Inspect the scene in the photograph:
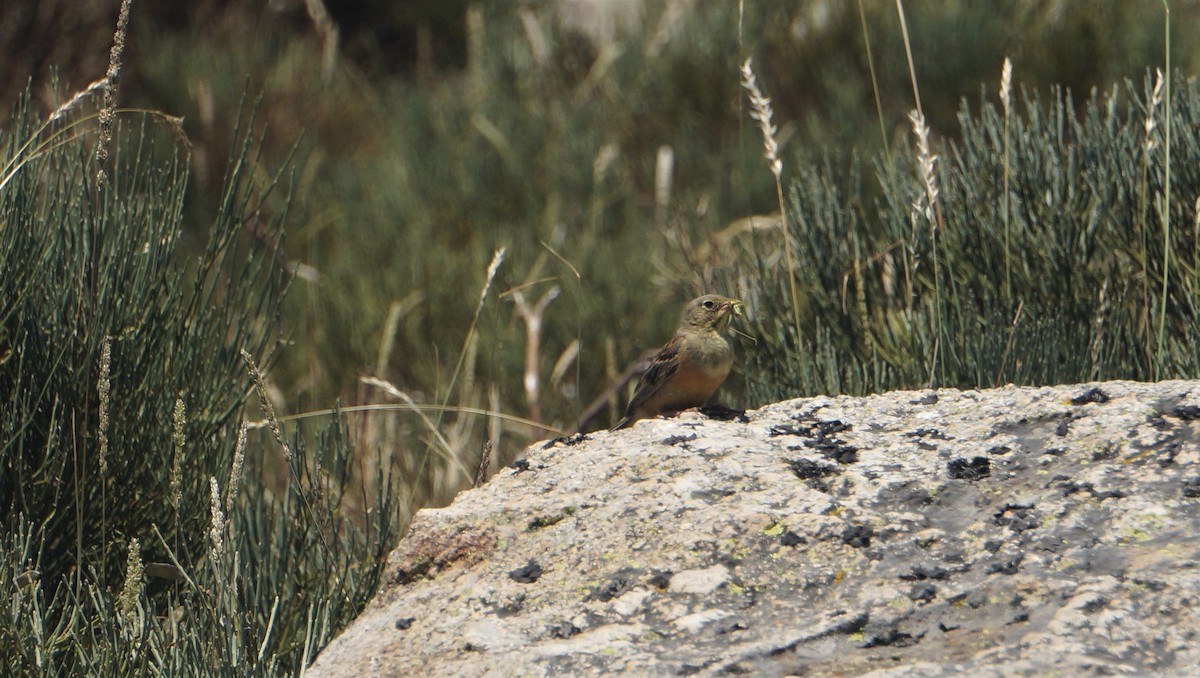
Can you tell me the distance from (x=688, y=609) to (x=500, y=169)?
227 inches

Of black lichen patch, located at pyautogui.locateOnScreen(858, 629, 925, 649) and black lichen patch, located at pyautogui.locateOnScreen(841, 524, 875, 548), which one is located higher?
black lichen patch, located at pyautogui.locateOnScreen(841, 524, 875, 548)

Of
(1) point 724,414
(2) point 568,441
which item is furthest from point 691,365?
(2) point 568,441

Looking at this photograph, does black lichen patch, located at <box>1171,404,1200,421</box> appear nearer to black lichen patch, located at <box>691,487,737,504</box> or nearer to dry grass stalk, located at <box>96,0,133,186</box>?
black lichen patch, located at <box>691,487,737,504</box>

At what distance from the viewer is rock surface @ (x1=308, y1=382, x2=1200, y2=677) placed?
1.64 m

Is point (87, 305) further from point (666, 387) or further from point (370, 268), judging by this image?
point (370, 268)

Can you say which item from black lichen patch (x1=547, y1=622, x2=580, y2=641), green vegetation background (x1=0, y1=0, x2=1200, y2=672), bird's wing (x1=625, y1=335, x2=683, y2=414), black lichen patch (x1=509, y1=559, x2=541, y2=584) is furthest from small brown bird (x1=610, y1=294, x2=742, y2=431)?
black lichen patch (x1=547, y1=622, x2=580, y2=641)

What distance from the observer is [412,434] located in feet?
18.5

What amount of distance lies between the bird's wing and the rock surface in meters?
0.88

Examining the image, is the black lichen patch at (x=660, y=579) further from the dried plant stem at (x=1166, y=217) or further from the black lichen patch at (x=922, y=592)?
the dried plant stem at (x=1166, y=217)

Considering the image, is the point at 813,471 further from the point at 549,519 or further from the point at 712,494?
the point at 549,519

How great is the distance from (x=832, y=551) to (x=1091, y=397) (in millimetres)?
552

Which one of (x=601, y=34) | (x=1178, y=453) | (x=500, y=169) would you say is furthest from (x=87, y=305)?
(x=601, y=34)

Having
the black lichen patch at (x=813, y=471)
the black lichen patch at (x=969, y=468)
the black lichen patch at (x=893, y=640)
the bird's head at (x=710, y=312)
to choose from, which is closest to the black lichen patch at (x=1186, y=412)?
the black lichen patch at (x=969, y=468)

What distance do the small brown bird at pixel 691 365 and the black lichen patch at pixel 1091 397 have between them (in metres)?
1.09
